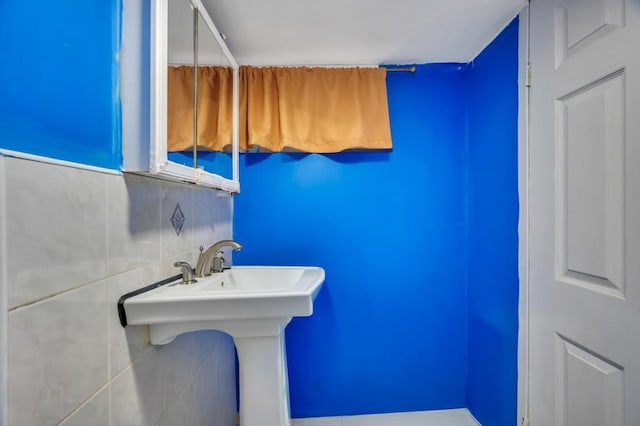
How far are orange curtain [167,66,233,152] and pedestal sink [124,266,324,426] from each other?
0.49 m

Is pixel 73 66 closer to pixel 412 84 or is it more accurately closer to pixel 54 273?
pixel 54 273

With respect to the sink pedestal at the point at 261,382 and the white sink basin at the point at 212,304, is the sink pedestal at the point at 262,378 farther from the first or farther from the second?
the white sink basin at the point at 212,304

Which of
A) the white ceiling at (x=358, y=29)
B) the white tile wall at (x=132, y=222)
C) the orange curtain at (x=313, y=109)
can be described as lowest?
the white tile wall at (x=132, y=222)

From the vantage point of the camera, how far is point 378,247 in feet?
6.07

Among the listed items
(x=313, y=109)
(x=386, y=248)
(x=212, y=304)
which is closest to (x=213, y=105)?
(x=313, y=109)

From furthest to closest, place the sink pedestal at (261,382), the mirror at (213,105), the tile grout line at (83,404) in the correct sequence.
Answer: the mirror at (213,105)
the sink pedestal at (261,382)
the tile grout line at (83,404)

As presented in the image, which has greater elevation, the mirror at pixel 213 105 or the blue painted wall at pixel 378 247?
the mirror at pixel 213 105

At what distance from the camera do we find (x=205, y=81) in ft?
4.32

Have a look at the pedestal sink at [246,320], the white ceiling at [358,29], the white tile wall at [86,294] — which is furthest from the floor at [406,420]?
the white ceiling at [358,29]

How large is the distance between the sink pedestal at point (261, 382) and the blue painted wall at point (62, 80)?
2.51ft

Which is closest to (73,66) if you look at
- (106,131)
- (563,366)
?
(106,131)

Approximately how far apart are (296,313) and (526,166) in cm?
115

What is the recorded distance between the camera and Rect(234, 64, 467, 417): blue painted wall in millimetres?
1838

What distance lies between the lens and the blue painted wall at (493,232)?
56.3 inches
